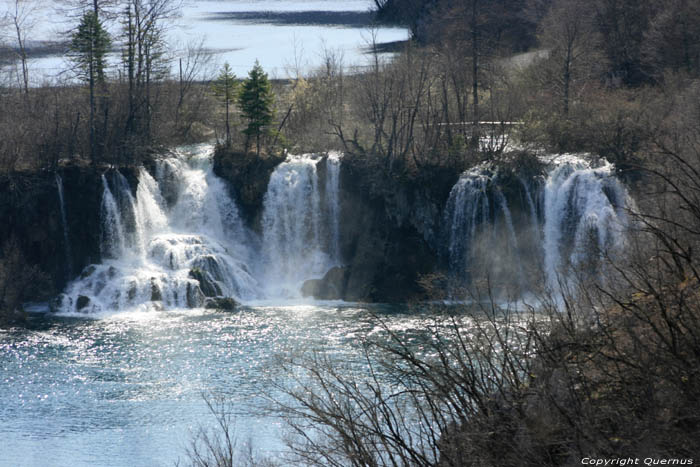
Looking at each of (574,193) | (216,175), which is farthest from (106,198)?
(574,193)

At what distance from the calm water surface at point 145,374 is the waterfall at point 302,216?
5.16 metres

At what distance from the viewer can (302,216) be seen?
42.3m

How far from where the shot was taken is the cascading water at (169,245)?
36688 millimetres

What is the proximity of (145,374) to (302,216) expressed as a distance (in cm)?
1567

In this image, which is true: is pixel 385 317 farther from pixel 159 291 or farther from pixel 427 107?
pixel 427 107

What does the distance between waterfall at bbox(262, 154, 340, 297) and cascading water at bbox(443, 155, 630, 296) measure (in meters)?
5.68

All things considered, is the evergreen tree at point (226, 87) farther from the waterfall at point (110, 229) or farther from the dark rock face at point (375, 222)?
the waterfall at point (110, 229)

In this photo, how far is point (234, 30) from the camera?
266 ft

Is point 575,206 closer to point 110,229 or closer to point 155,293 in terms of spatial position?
point 155,293

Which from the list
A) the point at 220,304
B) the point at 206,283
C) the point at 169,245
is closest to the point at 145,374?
the point at 220,304

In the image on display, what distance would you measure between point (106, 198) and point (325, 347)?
15625mm

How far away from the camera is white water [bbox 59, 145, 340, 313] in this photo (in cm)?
3750

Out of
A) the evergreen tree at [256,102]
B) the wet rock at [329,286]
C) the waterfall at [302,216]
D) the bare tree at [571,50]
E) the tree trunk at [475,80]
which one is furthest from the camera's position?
the bare tree at [571,50]

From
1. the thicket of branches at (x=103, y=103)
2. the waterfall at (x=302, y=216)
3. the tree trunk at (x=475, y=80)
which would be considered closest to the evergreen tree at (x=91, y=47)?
the thicket of branches at (x=103, y=103)
